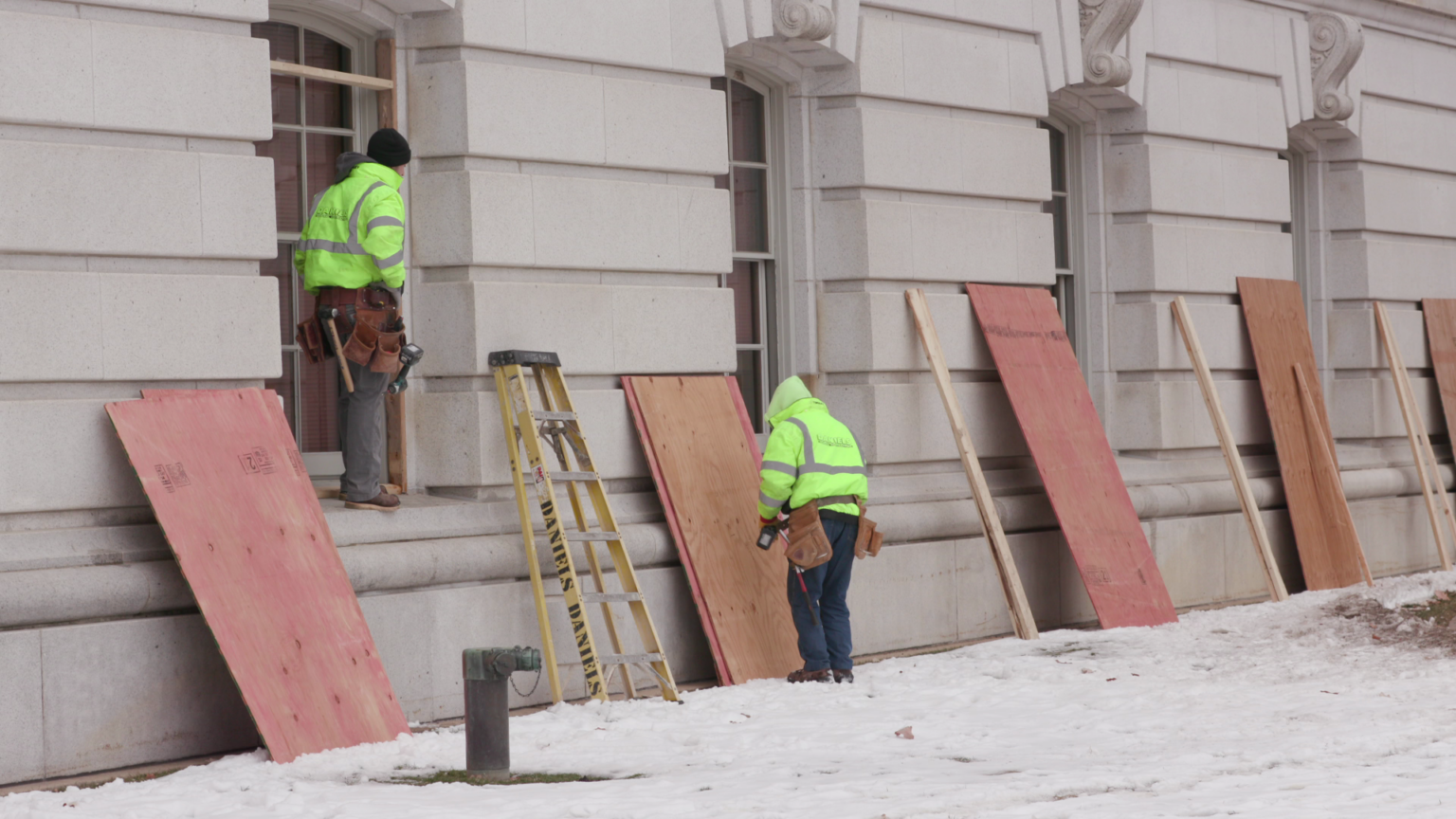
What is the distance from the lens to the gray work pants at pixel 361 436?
870cm

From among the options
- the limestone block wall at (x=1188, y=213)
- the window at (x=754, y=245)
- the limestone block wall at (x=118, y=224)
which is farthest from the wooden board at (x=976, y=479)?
the limestone block wall at (x=118, y=224)

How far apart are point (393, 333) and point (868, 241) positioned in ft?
12.2

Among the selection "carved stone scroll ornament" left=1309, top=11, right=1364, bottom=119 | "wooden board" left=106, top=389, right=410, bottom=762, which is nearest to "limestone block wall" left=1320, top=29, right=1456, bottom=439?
"carved stone scroll ornament" left=1309, top=11, right=1364, bottom=119

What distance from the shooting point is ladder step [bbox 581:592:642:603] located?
888cm

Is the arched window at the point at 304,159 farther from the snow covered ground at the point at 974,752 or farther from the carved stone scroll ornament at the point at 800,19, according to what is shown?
the carved stone scroll ornament at the point at 800,19

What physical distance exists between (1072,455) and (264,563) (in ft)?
20.6

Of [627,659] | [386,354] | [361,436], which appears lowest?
[627,659]

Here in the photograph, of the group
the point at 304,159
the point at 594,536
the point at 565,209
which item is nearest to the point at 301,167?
the point at 304,159

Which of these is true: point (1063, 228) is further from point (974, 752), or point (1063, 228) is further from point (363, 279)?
point (974, 752)

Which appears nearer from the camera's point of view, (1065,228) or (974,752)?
(974,752)

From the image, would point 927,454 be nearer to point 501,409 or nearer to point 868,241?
point 868,241

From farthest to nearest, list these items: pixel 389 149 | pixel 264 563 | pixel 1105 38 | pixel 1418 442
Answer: pixel 1418 442 < pixel 1105 38 < pixel 389 149 < pixel 264 563

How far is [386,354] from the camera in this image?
8633 millimetres

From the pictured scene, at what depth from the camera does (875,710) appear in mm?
8688
